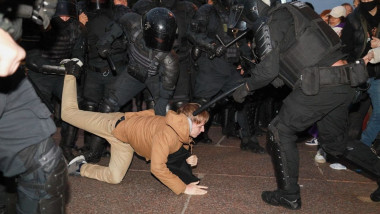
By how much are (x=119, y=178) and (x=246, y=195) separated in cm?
120

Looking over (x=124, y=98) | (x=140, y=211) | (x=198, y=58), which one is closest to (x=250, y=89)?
(x=140, y=211)

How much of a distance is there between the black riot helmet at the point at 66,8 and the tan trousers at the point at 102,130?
3.08 feet

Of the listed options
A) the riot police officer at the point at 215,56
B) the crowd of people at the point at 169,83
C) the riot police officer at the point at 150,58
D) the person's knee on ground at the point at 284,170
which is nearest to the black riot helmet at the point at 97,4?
the crowd of people at the point at 169,83

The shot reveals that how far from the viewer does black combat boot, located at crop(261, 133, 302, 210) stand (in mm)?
3432

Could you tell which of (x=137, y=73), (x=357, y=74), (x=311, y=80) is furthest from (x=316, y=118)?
(x=137, y=73)

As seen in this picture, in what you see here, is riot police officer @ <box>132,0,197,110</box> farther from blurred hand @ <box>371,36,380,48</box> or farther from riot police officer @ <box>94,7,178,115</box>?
blurred hand @ <box>371,36,380,48</box>

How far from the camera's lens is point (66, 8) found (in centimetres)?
448

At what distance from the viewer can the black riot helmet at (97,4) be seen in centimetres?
535

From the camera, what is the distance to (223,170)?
4.53 m

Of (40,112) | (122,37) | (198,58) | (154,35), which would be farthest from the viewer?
(198,58)

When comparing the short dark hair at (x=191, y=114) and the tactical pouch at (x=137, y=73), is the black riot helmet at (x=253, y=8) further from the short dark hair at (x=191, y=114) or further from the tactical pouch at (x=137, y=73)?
the tactical pouch at (x=137, y=73)

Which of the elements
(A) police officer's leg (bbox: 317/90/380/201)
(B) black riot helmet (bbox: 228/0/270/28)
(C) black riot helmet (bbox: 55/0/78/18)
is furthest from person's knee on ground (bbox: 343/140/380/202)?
(C) black riot helmet (bbox: 55/0/78/18)

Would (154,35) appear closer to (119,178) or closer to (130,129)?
(130,129)

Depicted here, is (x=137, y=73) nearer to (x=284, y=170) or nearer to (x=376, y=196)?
(x=284, y=170)
